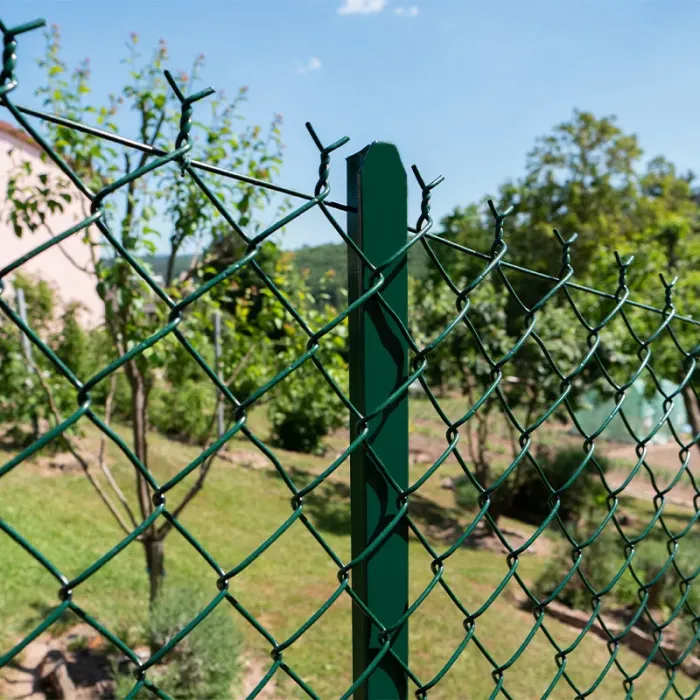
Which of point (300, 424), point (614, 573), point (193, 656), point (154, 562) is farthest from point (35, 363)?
point (300, 424)

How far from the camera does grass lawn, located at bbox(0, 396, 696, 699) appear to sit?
4199 millimetres

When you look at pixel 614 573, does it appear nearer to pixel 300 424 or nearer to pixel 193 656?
pixel 193 656

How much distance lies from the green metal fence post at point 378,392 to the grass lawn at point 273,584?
3.22m

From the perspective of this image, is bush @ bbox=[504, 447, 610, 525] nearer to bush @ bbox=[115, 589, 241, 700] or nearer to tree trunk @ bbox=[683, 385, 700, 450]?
tree trunk @ bbox=[683, 385, 700, 450]

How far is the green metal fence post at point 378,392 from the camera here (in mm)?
841

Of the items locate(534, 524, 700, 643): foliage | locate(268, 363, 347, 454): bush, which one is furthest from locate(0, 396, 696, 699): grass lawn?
locate(268, 363, 347, 454): bush

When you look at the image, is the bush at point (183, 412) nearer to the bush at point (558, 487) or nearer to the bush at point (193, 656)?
the bush at point (558, 487)

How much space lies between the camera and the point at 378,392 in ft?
2.78

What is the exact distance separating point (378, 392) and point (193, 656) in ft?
10.3

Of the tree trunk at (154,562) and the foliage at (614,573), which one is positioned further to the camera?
the foliage at (614,573)

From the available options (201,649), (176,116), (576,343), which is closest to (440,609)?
(201,649)

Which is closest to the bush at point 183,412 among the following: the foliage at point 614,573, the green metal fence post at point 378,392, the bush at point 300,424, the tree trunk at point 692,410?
the bush at point 300,424

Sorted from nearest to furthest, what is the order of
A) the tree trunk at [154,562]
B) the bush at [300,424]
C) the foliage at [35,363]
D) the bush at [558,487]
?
the tree trunk at [154,562] < the foliage at [35,363] < the bush at [558,487] < the bush at [300,424]

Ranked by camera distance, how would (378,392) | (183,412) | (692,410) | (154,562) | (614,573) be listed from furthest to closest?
(183,412), (692,410), (614,573), (154,562), (378,392)
